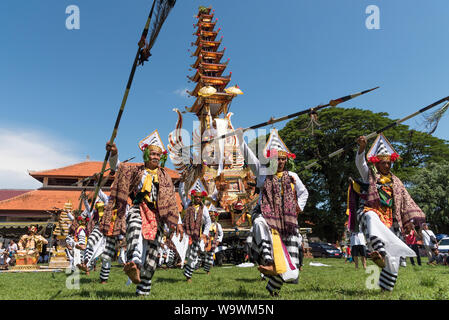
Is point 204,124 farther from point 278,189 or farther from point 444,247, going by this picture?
point 278,189

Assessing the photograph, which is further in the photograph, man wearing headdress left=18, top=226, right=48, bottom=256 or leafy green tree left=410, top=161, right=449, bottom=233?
leafy green tree left=410, top=161, right=449, bottom=233

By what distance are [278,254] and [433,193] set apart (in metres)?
27.6

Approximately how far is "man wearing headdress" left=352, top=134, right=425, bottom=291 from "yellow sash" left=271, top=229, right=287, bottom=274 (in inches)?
47.5

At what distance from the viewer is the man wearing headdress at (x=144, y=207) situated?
5062mm

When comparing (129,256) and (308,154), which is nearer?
(129,256)

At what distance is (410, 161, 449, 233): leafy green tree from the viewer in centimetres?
2728

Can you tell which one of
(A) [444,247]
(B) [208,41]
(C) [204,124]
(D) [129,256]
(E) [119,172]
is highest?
(B) [208,41]

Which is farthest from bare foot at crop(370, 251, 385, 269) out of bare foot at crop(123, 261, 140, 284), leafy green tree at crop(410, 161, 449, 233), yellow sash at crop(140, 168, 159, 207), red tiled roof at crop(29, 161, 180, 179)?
red tiled roof at crop(29, 161, 180, 179)

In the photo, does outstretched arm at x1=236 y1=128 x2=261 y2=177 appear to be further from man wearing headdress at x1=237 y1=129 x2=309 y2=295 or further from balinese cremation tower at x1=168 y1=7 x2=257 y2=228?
balinese cremation tower at x1=168 y1=7 x2=257 y2=228

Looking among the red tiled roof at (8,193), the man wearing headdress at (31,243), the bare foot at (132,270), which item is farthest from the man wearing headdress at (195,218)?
the red tiled roof at (8,193)

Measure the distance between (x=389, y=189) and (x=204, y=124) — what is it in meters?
23.4

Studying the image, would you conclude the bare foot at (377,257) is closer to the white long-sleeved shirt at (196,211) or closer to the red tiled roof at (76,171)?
the white long-sleeved shirt at (196,211)
